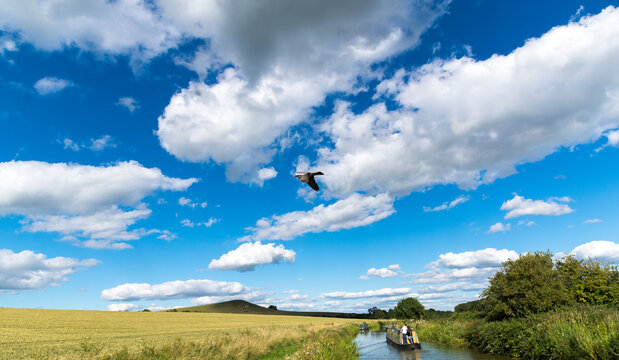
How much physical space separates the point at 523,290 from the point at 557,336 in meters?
13.6

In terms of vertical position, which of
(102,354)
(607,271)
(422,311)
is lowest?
(422,311)

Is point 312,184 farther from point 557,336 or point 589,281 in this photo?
point 589,281

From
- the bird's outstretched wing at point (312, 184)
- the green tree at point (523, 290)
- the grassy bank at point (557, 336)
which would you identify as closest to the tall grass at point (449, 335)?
the grassy bank at point (557, 336)

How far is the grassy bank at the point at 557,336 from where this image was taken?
1420 cm

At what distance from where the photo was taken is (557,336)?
17.6 m

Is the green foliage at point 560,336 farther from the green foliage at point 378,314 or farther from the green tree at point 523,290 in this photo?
the green foliage at point 378,314

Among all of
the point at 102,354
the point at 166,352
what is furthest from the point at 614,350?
the point at 102,354

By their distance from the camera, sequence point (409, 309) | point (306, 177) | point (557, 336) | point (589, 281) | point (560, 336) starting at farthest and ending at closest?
point (409, 309), point (589, 281), point (557, 336), point (560, 336), point (306, 177)

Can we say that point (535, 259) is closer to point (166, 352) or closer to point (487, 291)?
point (487, 291)

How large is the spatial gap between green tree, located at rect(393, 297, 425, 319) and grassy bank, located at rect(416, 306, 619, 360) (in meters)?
101

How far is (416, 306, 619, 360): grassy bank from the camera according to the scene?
14.2m

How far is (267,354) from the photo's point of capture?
23281 mm

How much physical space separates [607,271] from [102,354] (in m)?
48.4

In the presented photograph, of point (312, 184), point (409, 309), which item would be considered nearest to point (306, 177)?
point (312, 184)
